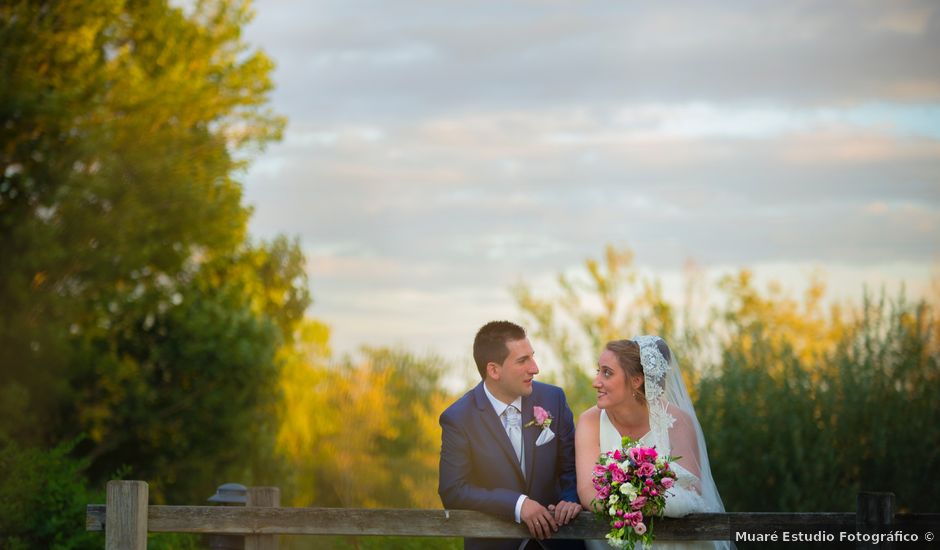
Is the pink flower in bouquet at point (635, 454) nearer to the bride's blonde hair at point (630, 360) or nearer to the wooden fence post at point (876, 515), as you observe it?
the bride's blonde hair at point (630, 360)

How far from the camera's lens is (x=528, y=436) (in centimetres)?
597

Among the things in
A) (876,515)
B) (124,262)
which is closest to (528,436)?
(876,515)

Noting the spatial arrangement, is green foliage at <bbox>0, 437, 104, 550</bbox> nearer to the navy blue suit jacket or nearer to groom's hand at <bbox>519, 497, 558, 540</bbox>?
the navy blue suit jacket

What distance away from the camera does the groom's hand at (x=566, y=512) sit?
5.45 metres

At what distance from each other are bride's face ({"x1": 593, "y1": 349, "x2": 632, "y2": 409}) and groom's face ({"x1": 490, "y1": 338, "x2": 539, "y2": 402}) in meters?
0.39

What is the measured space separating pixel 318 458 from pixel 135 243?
630 inches

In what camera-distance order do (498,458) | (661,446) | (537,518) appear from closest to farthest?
(537,518), (498,458), (661,446)

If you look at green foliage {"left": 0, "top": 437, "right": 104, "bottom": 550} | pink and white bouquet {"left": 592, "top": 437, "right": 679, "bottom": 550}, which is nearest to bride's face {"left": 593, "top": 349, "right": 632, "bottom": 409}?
pink and white bouquet {"left": 592, "top": 437, "right": 679, "bottom": 550}

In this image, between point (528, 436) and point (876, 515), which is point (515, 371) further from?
point (876, 515)

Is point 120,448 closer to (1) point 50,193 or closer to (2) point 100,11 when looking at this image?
(1) point 50,193

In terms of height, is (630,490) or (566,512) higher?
(630,490)

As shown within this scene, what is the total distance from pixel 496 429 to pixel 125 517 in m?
2.14

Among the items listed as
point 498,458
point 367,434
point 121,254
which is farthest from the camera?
point 367,434

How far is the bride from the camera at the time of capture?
6012 mm
